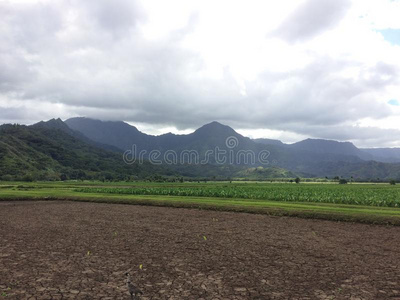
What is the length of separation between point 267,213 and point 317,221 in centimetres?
598

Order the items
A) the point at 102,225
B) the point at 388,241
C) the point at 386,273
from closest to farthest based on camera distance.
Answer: the point at 386,273 → the point at 388,241 → the point at 102,225

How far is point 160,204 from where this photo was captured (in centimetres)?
4216

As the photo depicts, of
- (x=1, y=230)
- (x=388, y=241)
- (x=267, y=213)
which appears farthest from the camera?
(x=267, y=213)

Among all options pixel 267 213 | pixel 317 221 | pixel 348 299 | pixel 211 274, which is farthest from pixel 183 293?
pixel 267 213

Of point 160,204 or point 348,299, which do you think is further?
point 160,204

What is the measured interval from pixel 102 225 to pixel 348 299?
66.9 feet

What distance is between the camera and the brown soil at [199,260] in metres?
11.6

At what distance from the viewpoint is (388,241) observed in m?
20.9

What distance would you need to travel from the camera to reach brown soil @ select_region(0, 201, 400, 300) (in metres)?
11.6

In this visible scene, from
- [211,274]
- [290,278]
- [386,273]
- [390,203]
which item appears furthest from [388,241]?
[390,203]

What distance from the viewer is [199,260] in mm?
15484

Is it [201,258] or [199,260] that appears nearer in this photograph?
[199,260]

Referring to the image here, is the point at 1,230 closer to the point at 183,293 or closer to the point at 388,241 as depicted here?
the point at 183,293

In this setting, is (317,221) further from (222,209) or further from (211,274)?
(211,274)
